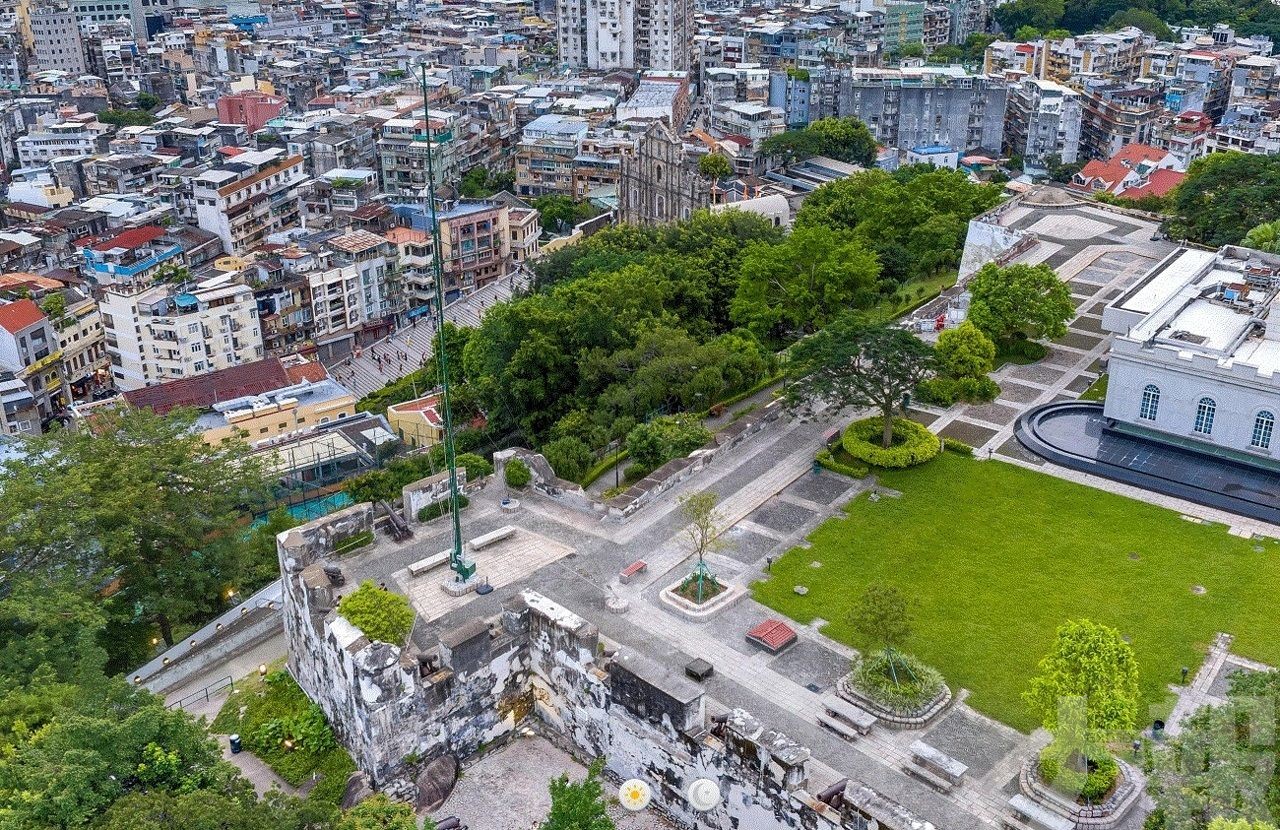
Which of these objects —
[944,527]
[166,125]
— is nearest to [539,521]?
[944,527]

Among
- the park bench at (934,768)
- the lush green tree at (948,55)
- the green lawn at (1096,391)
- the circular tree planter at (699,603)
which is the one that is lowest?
the park bench at (934,768)

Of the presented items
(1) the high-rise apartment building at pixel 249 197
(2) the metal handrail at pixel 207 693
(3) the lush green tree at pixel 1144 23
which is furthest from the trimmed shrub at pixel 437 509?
(3) the lush green tree at pixel 1144 23

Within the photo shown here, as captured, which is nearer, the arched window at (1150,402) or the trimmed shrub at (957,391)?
the arched window at (1150,402)

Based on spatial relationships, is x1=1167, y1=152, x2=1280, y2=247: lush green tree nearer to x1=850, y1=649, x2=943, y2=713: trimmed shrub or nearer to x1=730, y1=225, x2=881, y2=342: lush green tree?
x1=730, y1=225, x2=881, y2=342: lush green tree

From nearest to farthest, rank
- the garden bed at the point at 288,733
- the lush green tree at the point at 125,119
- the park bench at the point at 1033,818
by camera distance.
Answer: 1. the park bench at the point at 1033,818
2. the garden bed at the point at 288,733
3. the lush green tree at the point at 125,119

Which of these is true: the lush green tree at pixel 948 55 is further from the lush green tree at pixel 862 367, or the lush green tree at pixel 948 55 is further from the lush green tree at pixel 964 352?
the lush green tree at pixel 862 367

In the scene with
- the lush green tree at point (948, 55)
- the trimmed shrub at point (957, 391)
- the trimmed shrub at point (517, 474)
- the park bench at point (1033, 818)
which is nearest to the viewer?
the park bench at point (1033, 818)

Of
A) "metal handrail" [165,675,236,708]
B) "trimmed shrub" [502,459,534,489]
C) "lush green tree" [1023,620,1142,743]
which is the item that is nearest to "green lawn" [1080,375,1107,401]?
"lush green tree" [1023,620,1142,743]

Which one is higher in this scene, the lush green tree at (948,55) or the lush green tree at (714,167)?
the lush green tree at (948,55)

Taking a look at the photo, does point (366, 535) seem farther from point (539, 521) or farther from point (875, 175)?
point (875, 175)
